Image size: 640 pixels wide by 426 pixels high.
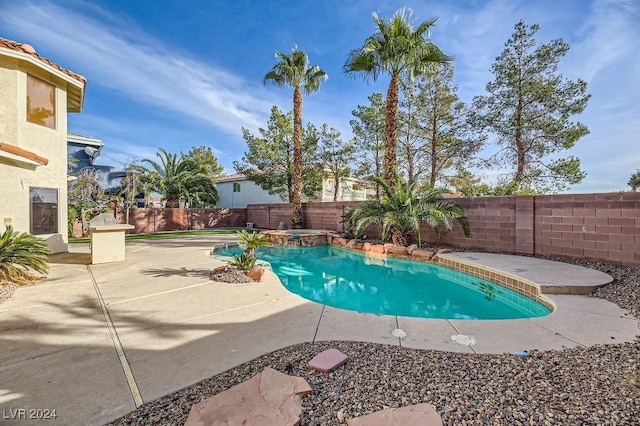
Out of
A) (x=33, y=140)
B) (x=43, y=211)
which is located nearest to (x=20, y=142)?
(x=33, y=140)

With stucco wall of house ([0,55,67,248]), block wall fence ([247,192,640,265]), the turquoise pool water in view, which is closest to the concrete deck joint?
the turquoise pool water

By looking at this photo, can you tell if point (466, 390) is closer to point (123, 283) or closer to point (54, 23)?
point (123, 283)

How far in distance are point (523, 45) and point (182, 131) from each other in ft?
81.7

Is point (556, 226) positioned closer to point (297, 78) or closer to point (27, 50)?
point (297, 78)

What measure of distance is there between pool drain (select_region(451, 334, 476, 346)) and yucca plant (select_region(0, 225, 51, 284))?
313 inches

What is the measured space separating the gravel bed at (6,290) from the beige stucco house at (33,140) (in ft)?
9.27

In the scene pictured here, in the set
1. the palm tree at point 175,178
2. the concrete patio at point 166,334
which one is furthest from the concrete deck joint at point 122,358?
the palm tree at point 175,178

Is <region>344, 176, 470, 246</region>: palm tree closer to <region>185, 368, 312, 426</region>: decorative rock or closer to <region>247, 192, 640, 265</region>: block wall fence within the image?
<region>247, 192, 640, 265</region>: block wall fence

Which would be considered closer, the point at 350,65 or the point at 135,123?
the point at 350,65

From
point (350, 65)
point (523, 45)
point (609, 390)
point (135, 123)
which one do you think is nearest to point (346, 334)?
Result: point (609, 390)

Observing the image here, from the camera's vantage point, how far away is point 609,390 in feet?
7.04

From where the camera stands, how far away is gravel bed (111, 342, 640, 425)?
1.92 metres

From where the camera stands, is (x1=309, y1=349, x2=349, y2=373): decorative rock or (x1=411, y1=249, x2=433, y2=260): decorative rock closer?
(x1=309, y1=349, x2=349, y2=373): decorative rock

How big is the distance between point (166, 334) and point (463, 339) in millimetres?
3590
